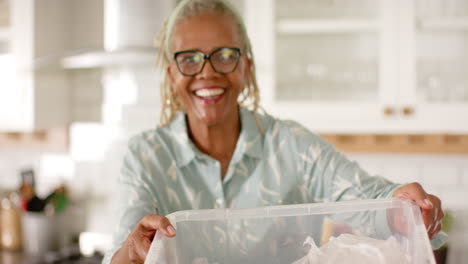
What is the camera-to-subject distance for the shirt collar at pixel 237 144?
3.47ft

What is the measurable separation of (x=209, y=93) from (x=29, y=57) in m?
1.23

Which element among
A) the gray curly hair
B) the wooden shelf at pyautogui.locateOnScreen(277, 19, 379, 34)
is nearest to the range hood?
the wooden shelf at pyautogui.locateOnScreen(277, 19, 379, 34)

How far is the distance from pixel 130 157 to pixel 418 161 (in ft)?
4.67

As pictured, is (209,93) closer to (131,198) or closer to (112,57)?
(131,198)

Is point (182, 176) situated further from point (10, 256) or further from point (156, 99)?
point (10, 256)

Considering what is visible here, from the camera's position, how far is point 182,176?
104 cm

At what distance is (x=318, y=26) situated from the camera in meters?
1.82

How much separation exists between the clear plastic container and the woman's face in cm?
35

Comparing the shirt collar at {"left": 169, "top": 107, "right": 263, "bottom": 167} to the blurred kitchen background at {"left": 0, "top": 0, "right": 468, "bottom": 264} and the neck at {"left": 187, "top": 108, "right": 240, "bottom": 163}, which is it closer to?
the neck at {"left": 187, "top": 108, "right": 240, "bottom": 163}

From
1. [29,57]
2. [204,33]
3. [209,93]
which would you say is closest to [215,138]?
[209,93]

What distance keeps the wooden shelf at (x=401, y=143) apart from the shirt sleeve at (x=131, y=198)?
1.04 metres

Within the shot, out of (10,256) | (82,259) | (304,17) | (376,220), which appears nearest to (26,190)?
(10,256)

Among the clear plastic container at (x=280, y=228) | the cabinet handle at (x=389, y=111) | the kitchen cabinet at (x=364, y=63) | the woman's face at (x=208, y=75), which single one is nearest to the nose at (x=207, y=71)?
the woman's face at (x=208, y=75)

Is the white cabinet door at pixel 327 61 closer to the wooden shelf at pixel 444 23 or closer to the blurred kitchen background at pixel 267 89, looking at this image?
the blurred kitchen background at pixel 267 89
